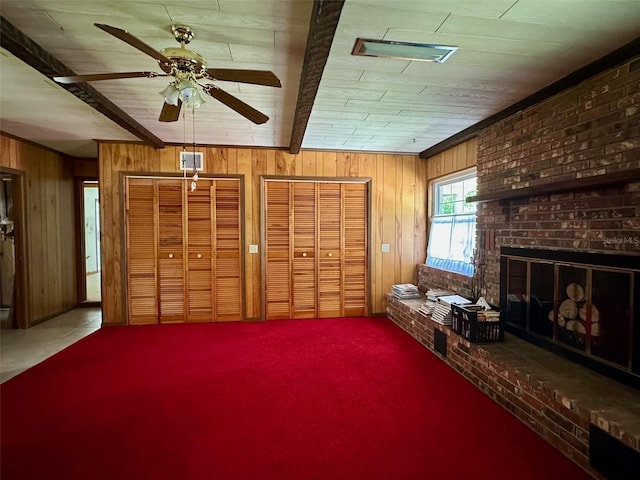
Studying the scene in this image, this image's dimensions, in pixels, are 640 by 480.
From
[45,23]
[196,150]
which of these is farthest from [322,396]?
[196,150]

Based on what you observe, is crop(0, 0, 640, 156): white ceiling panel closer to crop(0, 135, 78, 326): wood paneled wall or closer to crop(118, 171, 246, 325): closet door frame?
crop(118, 171, 246, 325): closet door frame

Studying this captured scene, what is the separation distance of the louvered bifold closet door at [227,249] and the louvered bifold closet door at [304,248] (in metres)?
0.76

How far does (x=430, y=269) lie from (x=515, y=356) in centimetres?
198

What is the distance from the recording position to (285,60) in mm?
2076

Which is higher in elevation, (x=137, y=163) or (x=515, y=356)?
(x=137, y=163)

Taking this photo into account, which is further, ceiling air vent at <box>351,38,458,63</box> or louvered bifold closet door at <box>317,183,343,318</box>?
louvered bifold closet door at <box>317,183,343,318</box>

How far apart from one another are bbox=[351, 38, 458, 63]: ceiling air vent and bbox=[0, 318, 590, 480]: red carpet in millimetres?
2391

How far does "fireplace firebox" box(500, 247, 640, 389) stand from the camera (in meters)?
1.90

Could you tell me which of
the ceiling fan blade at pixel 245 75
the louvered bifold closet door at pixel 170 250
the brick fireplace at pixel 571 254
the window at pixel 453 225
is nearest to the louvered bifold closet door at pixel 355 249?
the window at pixel 453 225

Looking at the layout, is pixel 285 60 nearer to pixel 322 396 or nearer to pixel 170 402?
pixel 322 396

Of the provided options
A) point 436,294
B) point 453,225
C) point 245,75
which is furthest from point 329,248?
point 245,75

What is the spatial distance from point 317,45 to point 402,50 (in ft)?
1.88

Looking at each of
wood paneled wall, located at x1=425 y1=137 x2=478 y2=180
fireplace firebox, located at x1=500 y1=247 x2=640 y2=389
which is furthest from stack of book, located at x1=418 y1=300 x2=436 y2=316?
wood paneled wall, located at x1=425 y1=137 x2=478 y2=180

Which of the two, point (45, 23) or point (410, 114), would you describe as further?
point (410, 114)
